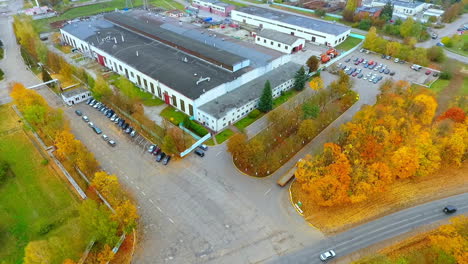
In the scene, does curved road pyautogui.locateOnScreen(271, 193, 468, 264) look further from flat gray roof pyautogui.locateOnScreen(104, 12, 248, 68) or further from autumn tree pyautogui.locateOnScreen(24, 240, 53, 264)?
flat gray roof pyautogui.locateOnScreen(104, 12, 248, 68)

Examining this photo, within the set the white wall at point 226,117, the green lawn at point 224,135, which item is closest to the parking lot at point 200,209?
the green lawn at point 224,135

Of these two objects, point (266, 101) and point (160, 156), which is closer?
point (160, 156)

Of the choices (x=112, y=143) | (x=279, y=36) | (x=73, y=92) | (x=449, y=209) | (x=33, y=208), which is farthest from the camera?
(x=279, y=36)

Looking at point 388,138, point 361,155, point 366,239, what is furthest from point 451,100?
point 366,239

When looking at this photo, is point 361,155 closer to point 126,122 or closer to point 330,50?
point 126,122

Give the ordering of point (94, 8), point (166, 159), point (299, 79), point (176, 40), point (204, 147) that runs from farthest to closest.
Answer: point (94, 8) < point (176, 40) < point (299, 79) < point (204, 147) < point (166, 159)

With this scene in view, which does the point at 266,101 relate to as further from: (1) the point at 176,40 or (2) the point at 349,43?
(2) the point at 349,43

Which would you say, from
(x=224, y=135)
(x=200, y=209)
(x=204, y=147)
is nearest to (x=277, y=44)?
(x=224, y=135)
